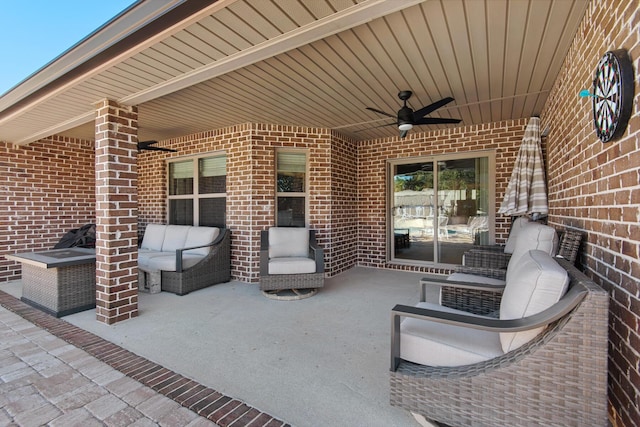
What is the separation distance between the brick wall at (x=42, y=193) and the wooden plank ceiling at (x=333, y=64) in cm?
71

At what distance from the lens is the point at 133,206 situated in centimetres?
327

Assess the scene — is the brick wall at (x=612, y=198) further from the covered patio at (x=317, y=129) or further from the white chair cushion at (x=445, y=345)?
the white chair cushion at (x=445, y=345)

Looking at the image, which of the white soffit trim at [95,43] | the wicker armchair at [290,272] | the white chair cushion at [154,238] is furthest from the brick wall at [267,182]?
the white soffit trim at [95,43]

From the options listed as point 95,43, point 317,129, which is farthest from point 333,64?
point 317,129

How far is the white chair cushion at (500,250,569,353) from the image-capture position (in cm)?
132

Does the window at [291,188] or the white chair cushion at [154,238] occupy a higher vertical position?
the window at [291,188]

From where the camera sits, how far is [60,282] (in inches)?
127

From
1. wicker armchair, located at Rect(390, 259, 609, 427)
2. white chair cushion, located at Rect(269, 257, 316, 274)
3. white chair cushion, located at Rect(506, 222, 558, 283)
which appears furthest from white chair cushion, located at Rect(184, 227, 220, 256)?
white chair cushion, located at Rect(506, 222, 558, 283)

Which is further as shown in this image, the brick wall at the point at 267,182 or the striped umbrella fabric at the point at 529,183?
the brick wall at the point at 267,182

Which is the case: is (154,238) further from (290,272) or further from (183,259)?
(290,272)

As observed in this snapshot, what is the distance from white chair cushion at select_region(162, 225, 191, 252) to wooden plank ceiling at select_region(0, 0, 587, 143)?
1.82 meters

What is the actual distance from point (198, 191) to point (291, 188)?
73.1 inches

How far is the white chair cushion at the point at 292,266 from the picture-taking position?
3.90m

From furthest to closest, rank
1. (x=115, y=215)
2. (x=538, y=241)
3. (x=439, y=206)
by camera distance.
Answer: (x=439, y=206), (x=115, y=215), (x=538, y=241)
